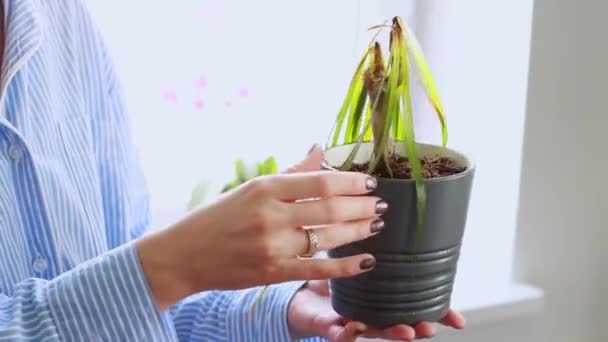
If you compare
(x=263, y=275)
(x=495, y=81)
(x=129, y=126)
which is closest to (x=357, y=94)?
(x=263, y=275)

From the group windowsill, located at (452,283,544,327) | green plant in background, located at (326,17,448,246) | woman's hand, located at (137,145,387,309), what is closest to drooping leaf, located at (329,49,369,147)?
green plant in background, located at (326,17,448,246)

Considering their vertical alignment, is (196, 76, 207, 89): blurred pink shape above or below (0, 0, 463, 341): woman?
above

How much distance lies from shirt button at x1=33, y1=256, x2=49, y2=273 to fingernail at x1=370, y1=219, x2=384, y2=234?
353 millimetres

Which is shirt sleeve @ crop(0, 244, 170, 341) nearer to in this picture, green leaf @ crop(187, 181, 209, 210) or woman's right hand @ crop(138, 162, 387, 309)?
woman's right hand @ crop(138, 162, 387, 309)

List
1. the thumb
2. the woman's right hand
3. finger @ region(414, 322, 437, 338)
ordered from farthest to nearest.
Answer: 1. the thumb
2. finger @ region(414, 322, 437, 338)
3. the woman's right hand

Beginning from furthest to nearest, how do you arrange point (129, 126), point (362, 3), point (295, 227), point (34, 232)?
point (362, 3)
point (129, 126)
point (34, 232)
point (295, 227)

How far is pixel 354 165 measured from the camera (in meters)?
0.71

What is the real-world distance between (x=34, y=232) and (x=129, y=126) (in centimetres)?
18

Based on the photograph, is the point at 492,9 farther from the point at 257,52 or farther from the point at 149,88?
the point at 149,88

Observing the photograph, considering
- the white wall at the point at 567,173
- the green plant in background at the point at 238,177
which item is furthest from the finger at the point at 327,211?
the white wall at the point at 567,173

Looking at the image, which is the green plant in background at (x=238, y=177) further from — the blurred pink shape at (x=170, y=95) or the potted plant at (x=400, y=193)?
the potted plant at (x=400, y=193)

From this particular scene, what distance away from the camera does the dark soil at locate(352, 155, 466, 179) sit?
681 mm

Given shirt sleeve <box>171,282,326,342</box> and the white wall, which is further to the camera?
the white wall

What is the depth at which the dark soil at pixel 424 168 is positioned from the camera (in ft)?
2.23
